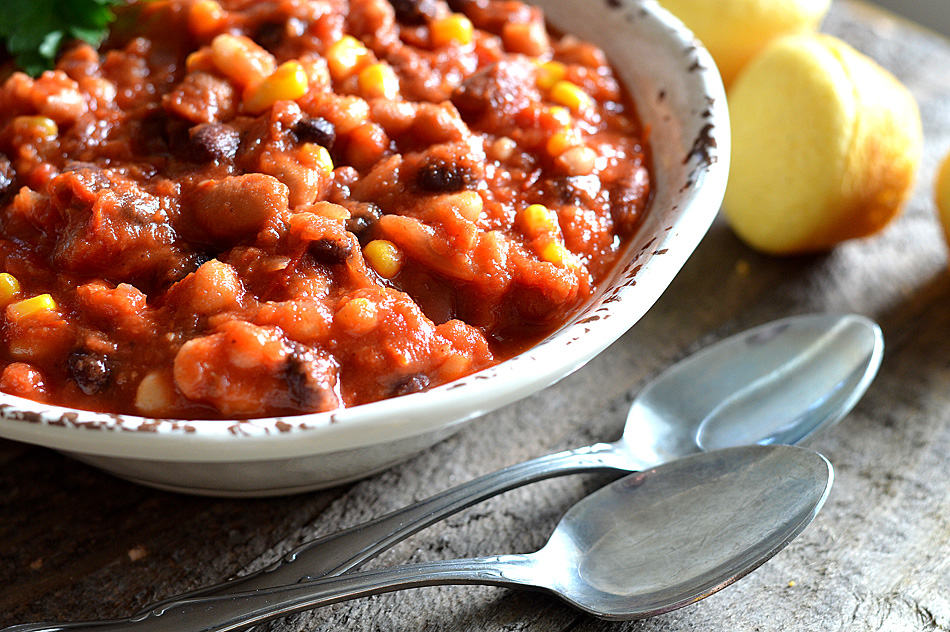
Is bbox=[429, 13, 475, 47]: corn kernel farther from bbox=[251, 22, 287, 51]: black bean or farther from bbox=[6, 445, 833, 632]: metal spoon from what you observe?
bbox=[6, 445, 833, 632]: metal spoon

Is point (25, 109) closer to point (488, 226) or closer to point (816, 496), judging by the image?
point (488, 226)

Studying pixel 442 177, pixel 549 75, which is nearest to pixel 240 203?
pixel 442 177

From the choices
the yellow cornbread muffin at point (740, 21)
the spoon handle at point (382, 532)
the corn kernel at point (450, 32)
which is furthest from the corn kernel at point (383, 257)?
the yellow cornbread muffin at point (740, 21)

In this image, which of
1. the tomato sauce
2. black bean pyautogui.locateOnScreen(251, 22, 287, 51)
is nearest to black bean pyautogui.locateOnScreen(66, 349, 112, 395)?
the tomato sauce

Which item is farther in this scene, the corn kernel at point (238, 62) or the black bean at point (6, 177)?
the corn kernel at point (238, 62)

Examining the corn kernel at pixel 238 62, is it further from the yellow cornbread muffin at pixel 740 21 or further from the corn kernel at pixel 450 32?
the yellow cornbread muffin at pixel 740 21

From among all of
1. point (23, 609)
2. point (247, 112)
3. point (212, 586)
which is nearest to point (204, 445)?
point (212, 586)
